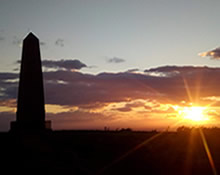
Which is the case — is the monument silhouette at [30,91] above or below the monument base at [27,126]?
above

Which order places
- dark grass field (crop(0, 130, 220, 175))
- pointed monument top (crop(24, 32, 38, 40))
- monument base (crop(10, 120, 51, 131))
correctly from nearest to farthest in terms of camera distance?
dark grass field (crop(0, 130, 220, 175)) → monument base (crop(10, 120, 51, 131)) → pointed monument top (crop(24, 32, 38, 40))

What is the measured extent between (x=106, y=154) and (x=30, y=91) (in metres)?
6.57

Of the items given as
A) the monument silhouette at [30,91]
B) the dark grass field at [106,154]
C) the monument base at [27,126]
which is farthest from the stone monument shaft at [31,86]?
the dark grass field at [106,154]

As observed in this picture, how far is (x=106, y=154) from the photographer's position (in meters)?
14.3

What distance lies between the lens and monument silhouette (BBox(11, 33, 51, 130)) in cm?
1819

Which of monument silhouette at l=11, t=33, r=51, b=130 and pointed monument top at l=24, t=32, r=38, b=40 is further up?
pointed monument top at l=24, t=32, r=38, b=40

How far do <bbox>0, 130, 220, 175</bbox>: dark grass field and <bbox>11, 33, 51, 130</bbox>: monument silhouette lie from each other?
1.48m

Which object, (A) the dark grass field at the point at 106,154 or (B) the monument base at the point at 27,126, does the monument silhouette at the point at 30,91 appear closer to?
(B) the monument base at the point at 27,126

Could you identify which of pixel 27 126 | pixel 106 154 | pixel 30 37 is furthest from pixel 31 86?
pixel 106 154

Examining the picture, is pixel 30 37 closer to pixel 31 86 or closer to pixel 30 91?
pixel 31 86

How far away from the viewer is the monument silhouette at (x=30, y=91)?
1819 cm

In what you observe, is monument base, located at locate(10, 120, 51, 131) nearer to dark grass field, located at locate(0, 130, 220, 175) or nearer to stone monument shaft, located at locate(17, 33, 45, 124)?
stone monument shaft, located at locate(17, 33, 45, 124)

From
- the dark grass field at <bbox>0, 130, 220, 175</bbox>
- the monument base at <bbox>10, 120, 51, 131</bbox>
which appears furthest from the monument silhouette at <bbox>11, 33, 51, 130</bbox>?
the dark grass field at <bbox>0, 130, 220, 175</bbox>

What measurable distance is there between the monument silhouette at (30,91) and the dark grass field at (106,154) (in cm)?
148
